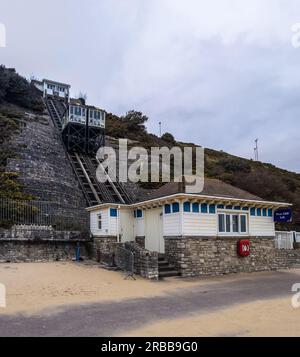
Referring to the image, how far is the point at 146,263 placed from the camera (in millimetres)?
14281

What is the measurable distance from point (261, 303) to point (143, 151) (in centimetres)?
3217

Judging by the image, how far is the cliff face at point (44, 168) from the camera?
902 inches

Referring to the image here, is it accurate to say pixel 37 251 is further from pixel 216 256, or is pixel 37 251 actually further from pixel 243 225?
pixel 243 225

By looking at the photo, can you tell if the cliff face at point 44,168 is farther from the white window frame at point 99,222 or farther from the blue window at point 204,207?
the blue window at point 204,207

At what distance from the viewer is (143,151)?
41.2 meters

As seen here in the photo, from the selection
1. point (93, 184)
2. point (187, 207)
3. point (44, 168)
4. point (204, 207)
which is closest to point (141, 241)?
point (187, 207)

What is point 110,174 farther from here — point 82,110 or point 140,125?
point 140,125

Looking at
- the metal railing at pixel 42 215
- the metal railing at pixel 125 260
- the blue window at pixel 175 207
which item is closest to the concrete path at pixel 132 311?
the metal railing at pixel 125 260

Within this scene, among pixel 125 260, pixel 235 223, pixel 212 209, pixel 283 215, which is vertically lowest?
pixel 125 260

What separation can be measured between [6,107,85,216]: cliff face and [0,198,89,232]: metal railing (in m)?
0.79

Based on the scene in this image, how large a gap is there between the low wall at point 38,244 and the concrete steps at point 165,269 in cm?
482

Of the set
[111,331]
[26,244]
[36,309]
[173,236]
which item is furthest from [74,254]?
[111,331]

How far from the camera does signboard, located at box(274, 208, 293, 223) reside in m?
18.4

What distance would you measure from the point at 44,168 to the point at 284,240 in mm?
16553
